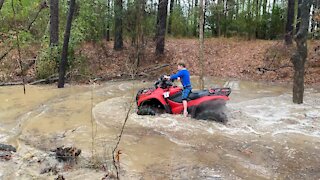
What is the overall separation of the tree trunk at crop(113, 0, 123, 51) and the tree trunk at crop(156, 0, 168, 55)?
2088mm

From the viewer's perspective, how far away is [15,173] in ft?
21.5

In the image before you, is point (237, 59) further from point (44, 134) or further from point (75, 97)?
point (44, 134)

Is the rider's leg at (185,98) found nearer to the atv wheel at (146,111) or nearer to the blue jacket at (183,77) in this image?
the blue jacket at (183,77)

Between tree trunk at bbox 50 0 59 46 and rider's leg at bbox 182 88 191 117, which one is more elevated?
tree trunk at bbox 50 0 59 46

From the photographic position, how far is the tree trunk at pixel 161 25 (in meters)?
20.7

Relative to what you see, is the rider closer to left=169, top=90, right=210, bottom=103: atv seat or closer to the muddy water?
left=169, top=90, right=210, bottom=103: atv seat

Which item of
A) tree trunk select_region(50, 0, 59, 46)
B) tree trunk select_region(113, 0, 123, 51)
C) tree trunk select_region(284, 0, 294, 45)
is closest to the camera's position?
tree trunk select_region(50, 0, 59, 46)

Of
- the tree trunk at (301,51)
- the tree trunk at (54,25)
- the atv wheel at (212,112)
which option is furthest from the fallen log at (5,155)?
the tree trunk at (54,25)

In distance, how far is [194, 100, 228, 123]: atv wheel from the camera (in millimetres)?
9850

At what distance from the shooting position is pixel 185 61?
21094 mm

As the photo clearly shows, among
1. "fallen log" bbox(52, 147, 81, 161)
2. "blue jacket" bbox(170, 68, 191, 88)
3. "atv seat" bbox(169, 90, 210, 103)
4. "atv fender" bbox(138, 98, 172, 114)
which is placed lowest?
"fallen log" bbox(52, 147, 81, 161)

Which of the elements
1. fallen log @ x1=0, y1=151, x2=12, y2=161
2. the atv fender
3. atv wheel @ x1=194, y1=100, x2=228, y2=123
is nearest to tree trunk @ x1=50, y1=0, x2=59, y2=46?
the atv fender

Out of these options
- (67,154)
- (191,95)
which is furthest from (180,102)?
(67,154)

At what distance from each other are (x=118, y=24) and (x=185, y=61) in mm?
4135
